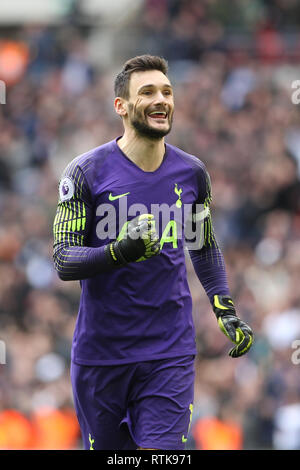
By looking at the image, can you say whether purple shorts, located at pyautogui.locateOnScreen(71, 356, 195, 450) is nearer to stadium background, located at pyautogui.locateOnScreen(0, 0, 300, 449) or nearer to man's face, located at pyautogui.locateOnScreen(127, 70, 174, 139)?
man's face, located at pyautogui.locateOnScreen(127, 70, 174, 139)

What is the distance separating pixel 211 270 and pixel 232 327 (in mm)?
421

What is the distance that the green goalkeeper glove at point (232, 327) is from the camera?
5123 mm

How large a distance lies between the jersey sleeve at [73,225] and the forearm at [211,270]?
0.80 m

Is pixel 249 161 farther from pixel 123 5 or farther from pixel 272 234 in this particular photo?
pixel 123 5

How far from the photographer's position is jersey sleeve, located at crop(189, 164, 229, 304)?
536 cm

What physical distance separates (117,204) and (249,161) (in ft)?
22.7

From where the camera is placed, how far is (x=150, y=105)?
16.6 ft

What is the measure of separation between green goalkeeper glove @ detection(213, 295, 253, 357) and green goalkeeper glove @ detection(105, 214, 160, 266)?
2.65 ft

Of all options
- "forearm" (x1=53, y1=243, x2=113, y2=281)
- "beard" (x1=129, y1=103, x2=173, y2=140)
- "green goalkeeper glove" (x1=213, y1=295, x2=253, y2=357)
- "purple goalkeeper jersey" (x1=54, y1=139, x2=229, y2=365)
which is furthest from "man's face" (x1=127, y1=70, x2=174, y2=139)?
"green goalkeeper glove" (x1=213, y1=295, x2=253, y2=357)
